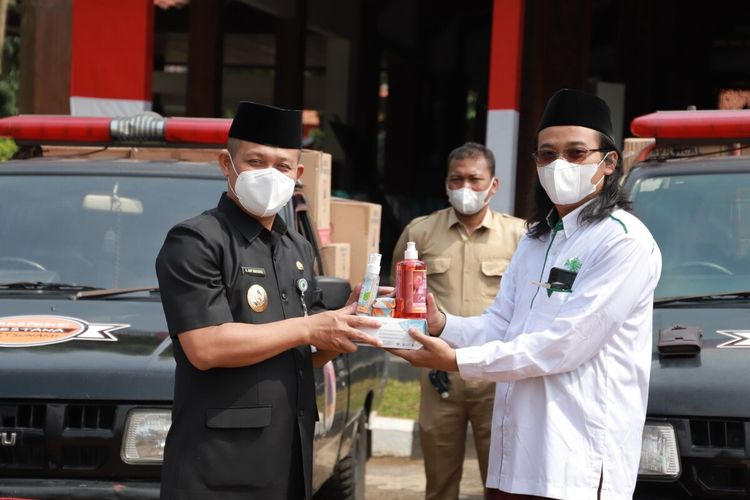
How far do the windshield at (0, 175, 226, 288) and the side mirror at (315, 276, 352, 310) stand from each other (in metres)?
1.45

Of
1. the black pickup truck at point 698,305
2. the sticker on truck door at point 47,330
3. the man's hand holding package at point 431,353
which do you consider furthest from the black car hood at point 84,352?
the black pickup truck at point 698,305

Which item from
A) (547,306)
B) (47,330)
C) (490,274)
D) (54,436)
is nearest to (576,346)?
(547,306)

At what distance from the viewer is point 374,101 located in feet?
77.8

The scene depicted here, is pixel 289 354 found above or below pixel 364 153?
below

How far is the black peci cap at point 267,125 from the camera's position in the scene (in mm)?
3418

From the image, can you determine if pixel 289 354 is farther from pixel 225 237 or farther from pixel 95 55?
pixel 95 55

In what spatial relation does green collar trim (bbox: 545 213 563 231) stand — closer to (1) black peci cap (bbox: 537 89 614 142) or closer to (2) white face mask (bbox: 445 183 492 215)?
(1) black peci cap (bbox: 537 89 614 142)

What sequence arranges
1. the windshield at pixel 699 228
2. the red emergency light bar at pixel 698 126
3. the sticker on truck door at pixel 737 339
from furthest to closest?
the red emergency light bar at pixel 698 126 → the windshield at pixel 699 228 → the sticker on truck door at pixel 737 339

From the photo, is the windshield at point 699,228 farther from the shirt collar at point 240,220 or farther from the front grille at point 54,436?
the front grille at point 54,436

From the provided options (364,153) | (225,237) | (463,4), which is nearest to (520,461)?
(225,237)

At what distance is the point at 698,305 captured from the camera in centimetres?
492

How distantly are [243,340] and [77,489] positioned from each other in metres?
1.44

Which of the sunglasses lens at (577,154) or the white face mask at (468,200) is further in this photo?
the white face mask at (468,200)

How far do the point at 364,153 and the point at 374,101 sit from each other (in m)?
1.40
